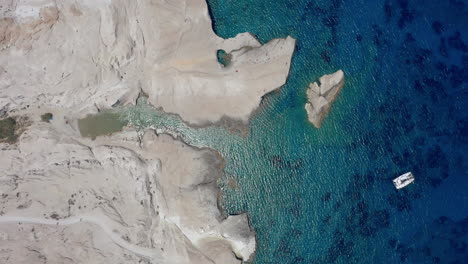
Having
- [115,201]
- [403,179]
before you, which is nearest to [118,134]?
[115,201]

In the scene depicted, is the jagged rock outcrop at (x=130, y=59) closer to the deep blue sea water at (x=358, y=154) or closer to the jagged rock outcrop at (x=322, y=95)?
the deep blue sea water at (x=358, y=154)

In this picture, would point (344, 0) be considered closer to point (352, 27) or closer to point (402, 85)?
point (352, 27)

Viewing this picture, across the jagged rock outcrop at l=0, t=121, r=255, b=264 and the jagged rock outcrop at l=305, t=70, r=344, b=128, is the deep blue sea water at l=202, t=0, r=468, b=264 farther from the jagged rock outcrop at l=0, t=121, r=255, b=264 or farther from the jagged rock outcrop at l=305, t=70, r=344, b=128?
the jagged rock outcrop at l=0, t=121, r=255, b=264

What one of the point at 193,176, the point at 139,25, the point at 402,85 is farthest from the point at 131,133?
the point at 402,85

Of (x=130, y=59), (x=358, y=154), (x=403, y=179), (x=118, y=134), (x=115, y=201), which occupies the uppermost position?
(x=130, y=59)

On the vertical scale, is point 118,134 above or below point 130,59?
below

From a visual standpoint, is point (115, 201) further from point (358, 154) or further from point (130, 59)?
point (358, 154)
